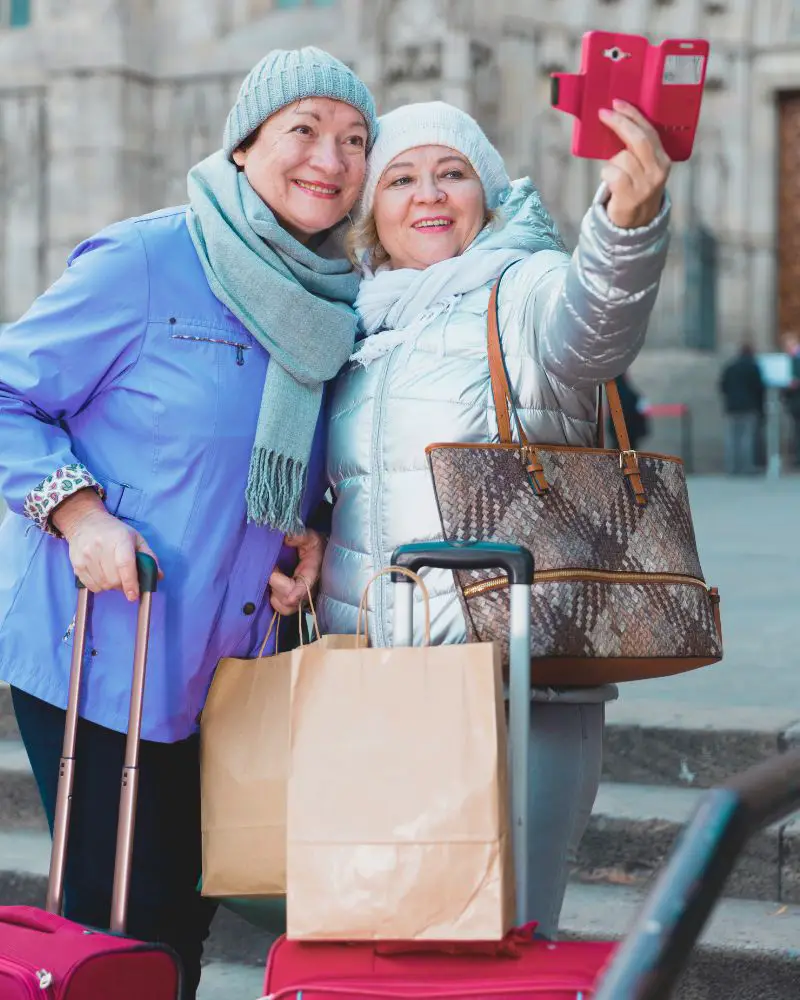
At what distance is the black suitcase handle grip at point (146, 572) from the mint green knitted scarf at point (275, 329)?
0.81ft

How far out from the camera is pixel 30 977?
224 centimetres

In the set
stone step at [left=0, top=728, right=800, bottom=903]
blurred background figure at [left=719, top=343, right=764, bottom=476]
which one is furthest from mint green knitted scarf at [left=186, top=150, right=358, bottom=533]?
blurred background figure at [left=719, top=343, right=764, bottom=476]

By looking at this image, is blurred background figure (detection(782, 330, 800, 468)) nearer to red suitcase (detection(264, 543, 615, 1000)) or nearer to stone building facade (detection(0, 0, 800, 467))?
stone building facade (detection(0, 0, 800, 467))

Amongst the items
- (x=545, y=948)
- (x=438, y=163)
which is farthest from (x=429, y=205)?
(x=545, y=948)

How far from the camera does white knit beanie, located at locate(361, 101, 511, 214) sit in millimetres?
2826

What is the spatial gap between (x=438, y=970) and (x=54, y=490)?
1.06m

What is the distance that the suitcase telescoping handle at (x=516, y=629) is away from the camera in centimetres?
225

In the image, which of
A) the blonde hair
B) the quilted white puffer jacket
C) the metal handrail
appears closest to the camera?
the metal handrail

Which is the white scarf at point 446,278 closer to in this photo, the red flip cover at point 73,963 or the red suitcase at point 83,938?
the red suitcase at point 83,938

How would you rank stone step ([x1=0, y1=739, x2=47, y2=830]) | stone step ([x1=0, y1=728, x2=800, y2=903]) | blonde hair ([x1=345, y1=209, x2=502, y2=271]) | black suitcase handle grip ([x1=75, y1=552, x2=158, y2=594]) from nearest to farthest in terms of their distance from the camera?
black suitcase handle grip ([x1=75, y1=552, x2=158, y2=594]), blonde hair ([x1=345, y1=209, x2=502, y2=271]), stone step ([x1=0, y1=728, x2=800, y2=903]), stone step ([x1=0, y1=739, x2=47, y2=830])

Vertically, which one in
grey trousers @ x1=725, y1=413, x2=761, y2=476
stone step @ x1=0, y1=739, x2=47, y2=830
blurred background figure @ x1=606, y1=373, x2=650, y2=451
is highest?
stone step @ x1=0, y1=739, x2=47, y2=830

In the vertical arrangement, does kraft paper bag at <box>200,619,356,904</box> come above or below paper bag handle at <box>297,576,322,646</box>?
below

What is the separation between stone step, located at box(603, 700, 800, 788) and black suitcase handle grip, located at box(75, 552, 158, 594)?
2.38m

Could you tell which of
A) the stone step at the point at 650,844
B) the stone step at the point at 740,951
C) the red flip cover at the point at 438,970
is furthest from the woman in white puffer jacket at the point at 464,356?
the stone step at the point at 650,844
